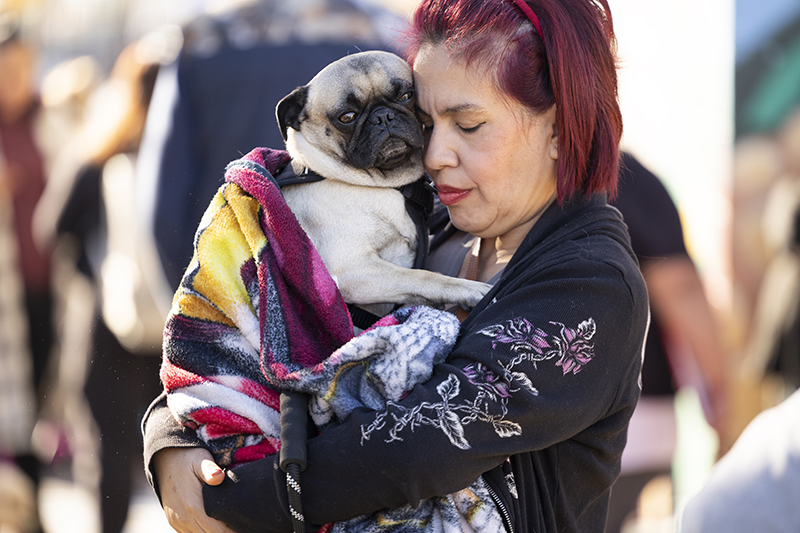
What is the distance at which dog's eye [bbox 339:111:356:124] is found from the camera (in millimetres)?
1956

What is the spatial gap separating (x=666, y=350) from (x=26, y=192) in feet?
10.8

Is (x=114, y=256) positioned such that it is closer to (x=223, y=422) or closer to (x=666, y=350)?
(x=223, y=422)

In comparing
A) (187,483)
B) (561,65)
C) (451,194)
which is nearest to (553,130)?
(561,65)

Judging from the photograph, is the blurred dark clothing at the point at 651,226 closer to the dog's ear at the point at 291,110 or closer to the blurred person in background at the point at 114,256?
the dog's ear at the point at 291,110

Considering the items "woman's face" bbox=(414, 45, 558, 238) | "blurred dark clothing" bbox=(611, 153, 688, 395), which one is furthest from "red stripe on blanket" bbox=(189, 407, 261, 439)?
"blurred dark clothing" bbox=(611, 153, 688, 395)

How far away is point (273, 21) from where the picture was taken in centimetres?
311

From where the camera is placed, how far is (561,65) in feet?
4.52

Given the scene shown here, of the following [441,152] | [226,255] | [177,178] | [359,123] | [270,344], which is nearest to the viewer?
[270,344]

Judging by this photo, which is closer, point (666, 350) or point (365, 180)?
point (365, 180)

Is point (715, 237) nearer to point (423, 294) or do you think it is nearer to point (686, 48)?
point (686, 48)

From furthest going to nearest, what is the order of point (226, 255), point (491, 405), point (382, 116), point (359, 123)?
point (359, 123)
point (382, 116)
point (226, 255)
point (491, 405)

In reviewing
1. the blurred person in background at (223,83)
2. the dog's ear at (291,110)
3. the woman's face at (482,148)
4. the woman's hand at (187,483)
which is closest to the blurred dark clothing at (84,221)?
the blurred person in background at (223,83)

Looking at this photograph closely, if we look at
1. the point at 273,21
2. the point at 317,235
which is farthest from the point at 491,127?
the point at 273,21

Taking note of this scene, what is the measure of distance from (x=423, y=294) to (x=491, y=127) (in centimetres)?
45
